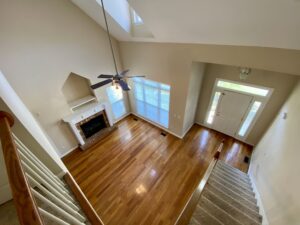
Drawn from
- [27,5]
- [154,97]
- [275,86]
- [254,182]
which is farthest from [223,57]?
[27,5]

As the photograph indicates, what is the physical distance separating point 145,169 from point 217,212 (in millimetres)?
2271

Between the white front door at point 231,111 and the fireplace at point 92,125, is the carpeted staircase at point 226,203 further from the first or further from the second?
the fireplace at point 92,125

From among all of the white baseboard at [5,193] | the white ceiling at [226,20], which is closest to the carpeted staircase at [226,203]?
the white baseboard at [5,193]

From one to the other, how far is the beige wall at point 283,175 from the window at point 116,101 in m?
5.23

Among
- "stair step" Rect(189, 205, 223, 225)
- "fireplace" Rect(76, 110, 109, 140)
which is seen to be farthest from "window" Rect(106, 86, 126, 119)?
"stair step" Rect(189, 205, 223, 225)

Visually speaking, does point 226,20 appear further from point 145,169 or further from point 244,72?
point 145,169

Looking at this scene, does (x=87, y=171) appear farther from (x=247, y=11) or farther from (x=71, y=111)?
(x=247, y=11)

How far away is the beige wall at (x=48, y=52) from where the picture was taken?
9.89 feet

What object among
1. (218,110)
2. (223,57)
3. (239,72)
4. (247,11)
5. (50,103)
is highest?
(247,11)

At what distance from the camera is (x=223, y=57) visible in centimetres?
304

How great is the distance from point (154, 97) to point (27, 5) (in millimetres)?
4301

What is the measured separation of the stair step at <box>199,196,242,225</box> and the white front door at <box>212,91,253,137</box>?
3315mm

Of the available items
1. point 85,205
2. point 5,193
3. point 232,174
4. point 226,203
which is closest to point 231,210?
point 226,203

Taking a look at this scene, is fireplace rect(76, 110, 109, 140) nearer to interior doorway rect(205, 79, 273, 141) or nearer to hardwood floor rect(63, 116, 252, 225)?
hardwood floor rect(63, 116, 252, 225)
